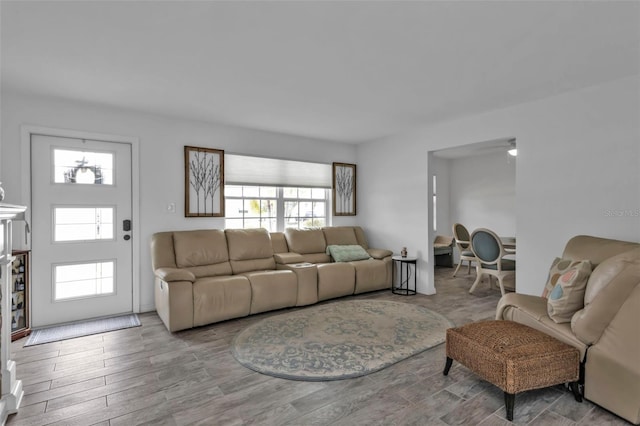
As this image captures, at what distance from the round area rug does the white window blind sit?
79.8 inches

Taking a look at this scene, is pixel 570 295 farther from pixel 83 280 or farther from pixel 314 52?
pixel 83 280

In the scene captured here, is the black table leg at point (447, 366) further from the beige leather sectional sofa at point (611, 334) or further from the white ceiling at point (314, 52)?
the white ceiling at point (314, 52)

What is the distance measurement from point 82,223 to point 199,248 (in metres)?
1.29

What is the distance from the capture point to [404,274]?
17.0ft

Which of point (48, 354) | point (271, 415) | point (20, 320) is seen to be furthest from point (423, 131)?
point (20, 320)

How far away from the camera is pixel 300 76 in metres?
2.95

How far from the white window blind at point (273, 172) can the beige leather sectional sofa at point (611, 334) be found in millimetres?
3841

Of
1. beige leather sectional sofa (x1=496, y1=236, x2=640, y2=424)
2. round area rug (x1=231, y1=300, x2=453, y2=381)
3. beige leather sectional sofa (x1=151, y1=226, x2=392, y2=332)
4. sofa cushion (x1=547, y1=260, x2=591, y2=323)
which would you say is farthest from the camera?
beige leather sectional sofa (x1=151, y1=226, x2=392, y2=332)

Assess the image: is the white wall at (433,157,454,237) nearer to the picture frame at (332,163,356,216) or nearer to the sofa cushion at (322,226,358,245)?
the picture frame at (332,163,356,216)

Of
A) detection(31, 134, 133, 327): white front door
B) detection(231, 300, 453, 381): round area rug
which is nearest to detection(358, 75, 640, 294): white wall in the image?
detection(231, 300, 453, 381): round area rug

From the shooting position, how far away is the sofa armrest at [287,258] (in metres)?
4.50

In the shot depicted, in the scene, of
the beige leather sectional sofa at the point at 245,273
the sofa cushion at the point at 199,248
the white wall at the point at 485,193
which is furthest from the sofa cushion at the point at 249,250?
the white wall at the point at 485,193

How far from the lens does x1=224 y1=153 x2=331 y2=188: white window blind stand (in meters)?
4.71

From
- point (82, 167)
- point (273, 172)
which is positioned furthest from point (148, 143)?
point (273, 172)
